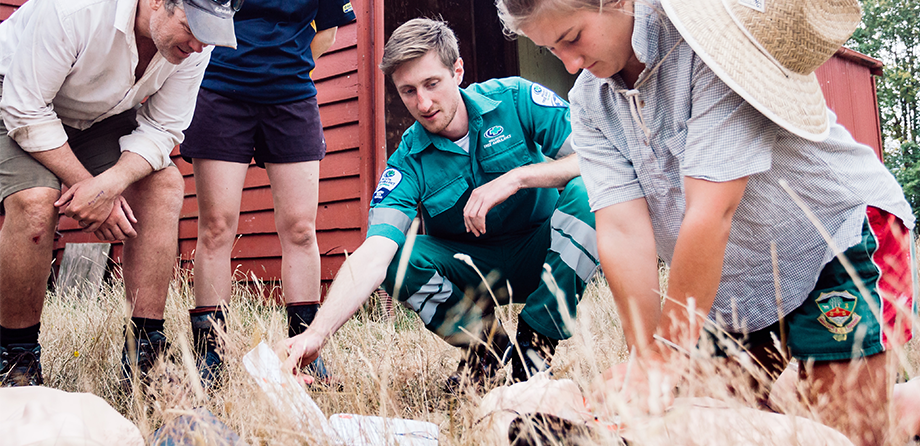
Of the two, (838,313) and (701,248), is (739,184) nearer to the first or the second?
(701,248)

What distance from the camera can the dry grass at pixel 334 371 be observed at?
1248 mm

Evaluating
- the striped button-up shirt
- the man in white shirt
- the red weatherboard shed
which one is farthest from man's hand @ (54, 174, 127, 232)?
the red weatherboard shed

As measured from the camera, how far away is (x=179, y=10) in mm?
2055

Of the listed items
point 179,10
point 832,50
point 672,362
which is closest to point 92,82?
point 179,10

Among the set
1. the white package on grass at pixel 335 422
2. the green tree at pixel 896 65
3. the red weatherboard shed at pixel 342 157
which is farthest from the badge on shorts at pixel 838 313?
the green tree at pixel 896 65

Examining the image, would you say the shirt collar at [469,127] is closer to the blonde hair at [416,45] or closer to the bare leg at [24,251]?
the blonde hair at [416,45]

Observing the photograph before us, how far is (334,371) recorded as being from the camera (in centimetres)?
227

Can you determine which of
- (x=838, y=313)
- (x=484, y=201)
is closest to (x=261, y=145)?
(x=484, y=201)

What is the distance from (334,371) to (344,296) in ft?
2.10

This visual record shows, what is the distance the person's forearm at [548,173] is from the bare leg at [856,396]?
3.29 feet

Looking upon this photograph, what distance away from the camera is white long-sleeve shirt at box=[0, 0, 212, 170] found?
202 centimetres

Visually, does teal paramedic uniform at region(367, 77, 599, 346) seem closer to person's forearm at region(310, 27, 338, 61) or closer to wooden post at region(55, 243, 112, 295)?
person's forearm at region(310, 27, 338, 61)

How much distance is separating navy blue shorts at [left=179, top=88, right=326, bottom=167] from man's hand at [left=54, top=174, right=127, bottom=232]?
1.45 feet

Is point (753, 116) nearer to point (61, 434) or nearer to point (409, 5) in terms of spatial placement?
point (61, 434)
